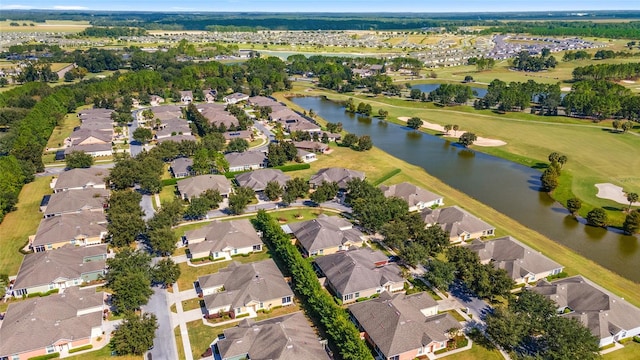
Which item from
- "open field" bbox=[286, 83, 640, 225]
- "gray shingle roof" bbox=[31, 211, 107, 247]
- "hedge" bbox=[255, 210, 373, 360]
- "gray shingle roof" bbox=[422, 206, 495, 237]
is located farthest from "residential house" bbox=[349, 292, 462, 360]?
"open field" bbox=[286, 83, 640, 225]

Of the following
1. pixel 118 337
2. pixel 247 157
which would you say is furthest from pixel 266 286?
Answer: pixel 247 157

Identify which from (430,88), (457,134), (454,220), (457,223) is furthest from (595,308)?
(430,88)

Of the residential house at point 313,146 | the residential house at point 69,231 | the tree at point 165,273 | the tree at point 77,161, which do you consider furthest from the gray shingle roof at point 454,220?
the tree at point 77,161

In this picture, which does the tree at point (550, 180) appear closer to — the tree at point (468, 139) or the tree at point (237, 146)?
the tree at point (468, 139)

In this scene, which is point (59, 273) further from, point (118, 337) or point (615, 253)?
point (615, 253)

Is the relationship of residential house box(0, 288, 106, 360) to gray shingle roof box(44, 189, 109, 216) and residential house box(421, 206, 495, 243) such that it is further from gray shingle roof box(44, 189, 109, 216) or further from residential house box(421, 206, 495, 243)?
residential house box(421, 206, 495, 243)
